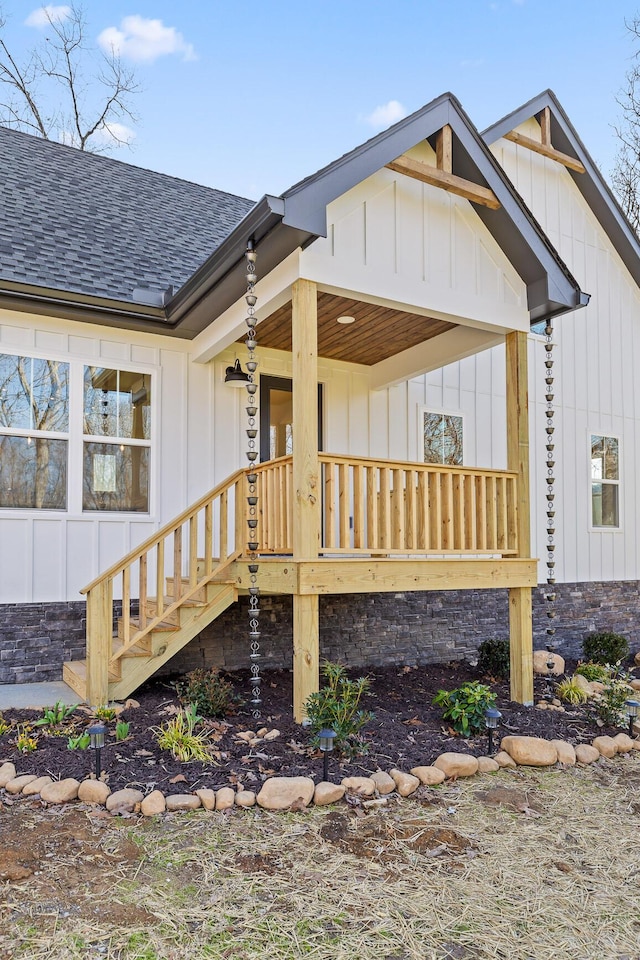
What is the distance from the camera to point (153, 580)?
23.1ft

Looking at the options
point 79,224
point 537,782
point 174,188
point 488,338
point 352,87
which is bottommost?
point 537,782

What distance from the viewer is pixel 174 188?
10156 millimetres

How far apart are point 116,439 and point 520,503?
13.6ft

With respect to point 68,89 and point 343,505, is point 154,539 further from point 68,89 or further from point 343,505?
point 68,89

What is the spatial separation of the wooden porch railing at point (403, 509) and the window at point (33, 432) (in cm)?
209

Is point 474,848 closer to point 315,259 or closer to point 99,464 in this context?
point 315,259

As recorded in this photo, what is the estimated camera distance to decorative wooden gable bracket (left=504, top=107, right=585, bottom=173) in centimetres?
972

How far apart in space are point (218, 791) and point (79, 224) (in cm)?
650

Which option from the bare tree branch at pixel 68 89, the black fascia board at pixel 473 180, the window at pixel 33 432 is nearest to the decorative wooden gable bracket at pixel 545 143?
the black fascia board at pixel 473 180

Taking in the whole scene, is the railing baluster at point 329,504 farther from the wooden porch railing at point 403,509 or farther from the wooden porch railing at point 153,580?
the wooden porch railing at point 153,580

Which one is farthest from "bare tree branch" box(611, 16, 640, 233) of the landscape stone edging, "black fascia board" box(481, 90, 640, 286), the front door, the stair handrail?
the landscape stone edging

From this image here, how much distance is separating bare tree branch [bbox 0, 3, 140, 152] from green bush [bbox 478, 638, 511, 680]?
14.8 metres

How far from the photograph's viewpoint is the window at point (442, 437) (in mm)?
9031

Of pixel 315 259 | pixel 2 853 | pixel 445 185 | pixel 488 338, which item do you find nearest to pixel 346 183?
pixel 315 259
